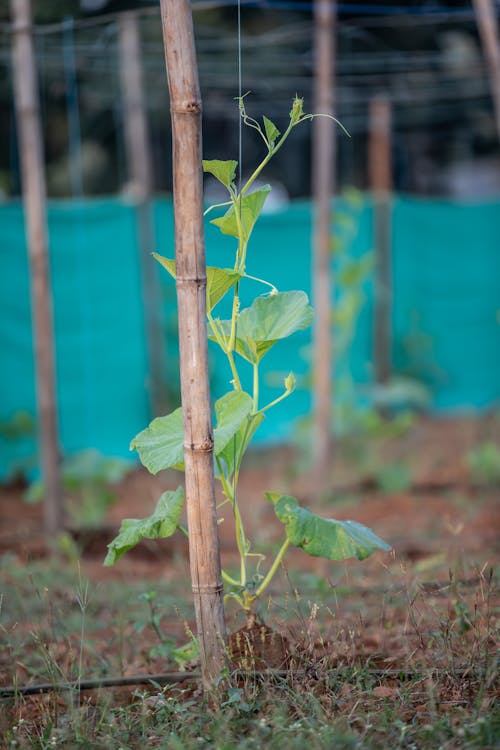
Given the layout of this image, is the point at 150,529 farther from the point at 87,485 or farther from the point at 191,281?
the point at 87,485

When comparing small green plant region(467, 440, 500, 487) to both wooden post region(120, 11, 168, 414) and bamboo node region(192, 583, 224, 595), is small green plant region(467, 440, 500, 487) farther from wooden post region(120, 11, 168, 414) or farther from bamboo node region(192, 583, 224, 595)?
bamboo node region(192, 583, 224, 595)

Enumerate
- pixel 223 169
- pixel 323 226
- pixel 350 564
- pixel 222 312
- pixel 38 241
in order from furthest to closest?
pixel 323 226
pixel 222 312
pixel 38 241
pixel 350 564
pixel 223 169

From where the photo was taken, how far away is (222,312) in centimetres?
557

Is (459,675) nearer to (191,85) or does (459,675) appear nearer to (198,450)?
(198,450)

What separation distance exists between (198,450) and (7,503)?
419cm

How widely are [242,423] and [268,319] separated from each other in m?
0.31

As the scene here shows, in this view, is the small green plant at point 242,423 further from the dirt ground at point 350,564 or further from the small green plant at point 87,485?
the small green plant at point 87,485

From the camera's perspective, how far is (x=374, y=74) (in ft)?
27.9

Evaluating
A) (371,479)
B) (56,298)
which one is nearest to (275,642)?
(371,479)

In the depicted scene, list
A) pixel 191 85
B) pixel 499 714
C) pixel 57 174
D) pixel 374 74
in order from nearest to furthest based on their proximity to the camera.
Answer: pixel 499 714 → pixel 191 85 → pixel 374 74 → pixel 57 174

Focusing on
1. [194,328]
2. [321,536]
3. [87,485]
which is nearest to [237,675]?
[321,536]

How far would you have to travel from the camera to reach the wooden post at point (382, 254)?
849 cm

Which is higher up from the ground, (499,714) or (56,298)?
(56,298)

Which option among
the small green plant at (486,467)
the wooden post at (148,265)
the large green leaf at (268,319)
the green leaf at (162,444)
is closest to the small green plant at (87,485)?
the wooden post at (148,265)
